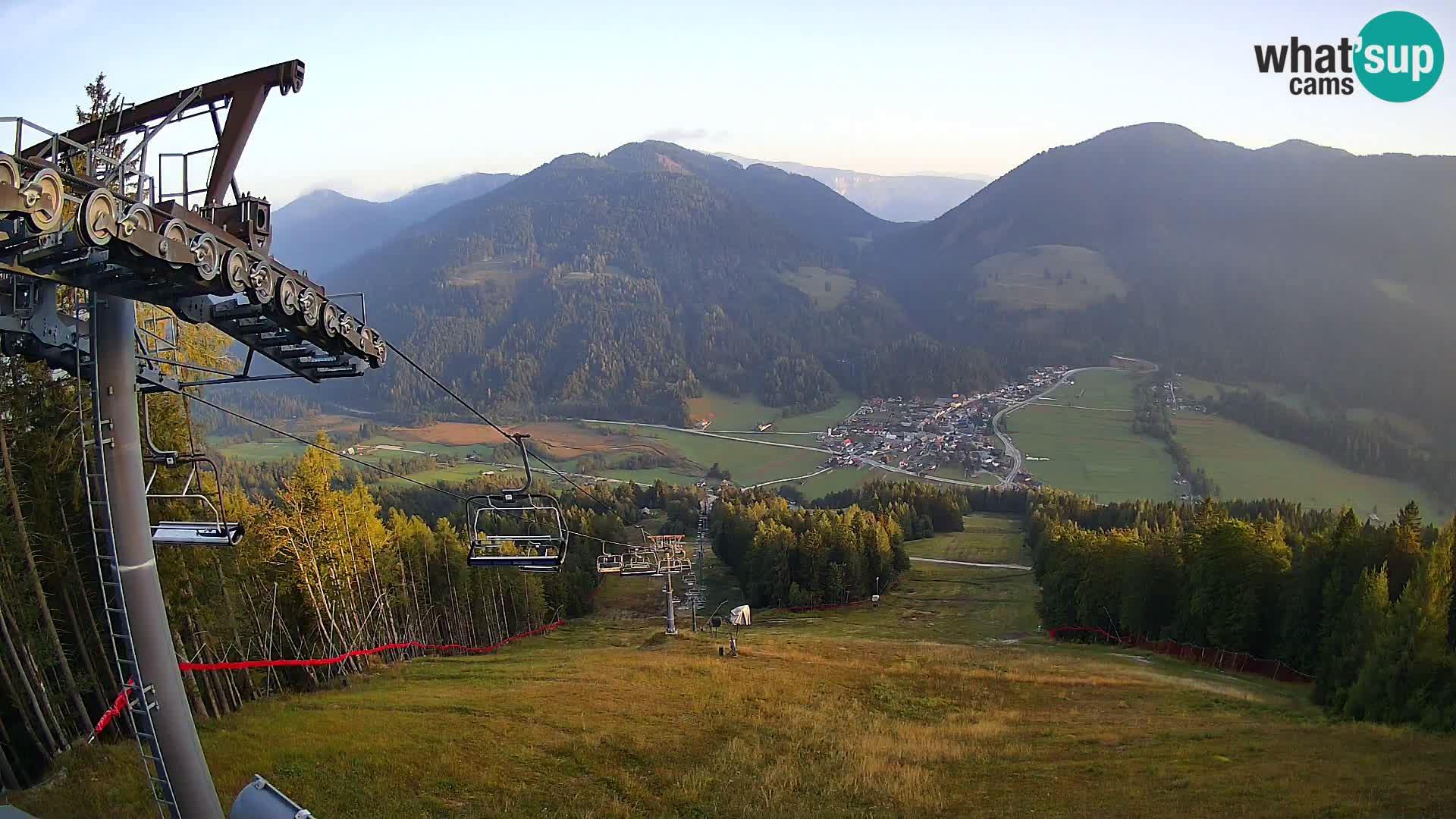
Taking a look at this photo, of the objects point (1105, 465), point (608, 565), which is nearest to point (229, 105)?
point (608, 565)

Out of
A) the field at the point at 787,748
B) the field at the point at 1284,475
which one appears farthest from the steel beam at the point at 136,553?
the field at the point at 1284,475

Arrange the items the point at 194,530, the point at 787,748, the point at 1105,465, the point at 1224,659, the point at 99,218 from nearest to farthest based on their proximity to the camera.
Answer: the point at 99,218 < the point at 194,530 < the point at 787,748 < the point at 1224,659 < the point at 1105,465

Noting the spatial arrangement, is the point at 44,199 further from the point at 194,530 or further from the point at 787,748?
the point at 787,748

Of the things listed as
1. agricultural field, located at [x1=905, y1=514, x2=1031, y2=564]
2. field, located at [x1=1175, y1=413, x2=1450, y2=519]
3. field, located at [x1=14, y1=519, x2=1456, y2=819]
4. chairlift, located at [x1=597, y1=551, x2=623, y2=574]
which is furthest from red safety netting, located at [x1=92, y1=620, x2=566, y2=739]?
field, located at [x1=1175, y1=413, x2=1450, y2=519]

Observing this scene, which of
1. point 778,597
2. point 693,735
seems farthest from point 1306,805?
point 778,597

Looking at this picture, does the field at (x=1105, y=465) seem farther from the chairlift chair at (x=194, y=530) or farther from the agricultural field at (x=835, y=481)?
the chairlift chair at (x=194, y=530)

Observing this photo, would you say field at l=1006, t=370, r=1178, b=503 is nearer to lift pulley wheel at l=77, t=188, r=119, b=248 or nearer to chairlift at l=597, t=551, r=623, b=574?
chairlift at l=597, t=551, r=623, b=574

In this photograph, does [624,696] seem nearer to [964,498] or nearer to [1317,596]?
[1317,596]
